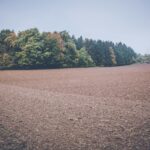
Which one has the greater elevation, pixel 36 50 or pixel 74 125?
pixel 36 50

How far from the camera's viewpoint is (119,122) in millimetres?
9305

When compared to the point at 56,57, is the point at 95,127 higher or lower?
lower

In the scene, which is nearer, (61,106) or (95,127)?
(95,127)

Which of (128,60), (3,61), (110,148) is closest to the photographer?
(110,148)

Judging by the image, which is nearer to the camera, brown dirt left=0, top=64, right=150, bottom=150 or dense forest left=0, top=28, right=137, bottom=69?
brown dirt left=0, top=64, right=150, bottom=150

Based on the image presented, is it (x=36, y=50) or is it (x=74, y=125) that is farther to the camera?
(x=36, y=50)

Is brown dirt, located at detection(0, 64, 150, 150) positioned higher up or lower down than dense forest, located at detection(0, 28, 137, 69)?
lower down

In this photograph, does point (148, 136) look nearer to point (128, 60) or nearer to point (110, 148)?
point (110, 148)

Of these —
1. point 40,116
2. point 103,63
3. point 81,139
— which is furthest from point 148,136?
point 103,63

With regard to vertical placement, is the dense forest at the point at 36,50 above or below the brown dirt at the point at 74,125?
above

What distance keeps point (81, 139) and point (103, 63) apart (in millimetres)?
86032

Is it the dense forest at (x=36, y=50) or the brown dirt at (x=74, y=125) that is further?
the dense forest at (x=36, y=50)

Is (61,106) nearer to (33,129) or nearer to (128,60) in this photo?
(33,129)

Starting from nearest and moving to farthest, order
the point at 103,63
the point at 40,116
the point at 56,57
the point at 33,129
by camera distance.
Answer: the point at 33,129 → the point at 40,116 → the point at 56,57 → the point at 103,63
